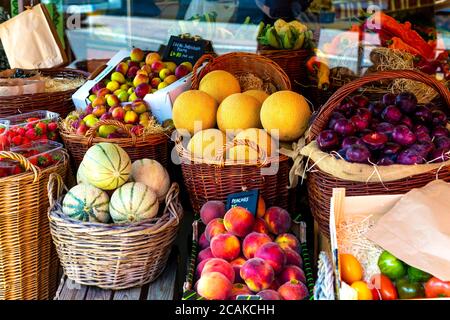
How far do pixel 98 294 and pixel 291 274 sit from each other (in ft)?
2.52

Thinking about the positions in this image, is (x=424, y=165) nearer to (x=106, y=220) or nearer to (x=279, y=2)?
(x=106, y=220)

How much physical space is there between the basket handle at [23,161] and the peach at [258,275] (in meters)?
1.05

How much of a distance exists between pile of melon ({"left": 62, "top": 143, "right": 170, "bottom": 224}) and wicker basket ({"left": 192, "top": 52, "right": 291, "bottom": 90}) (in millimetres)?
799

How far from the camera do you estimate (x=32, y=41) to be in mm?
3811

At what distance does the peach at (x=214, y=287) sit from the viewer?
1719 millimetres

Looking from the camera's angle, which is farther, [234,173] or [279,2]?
[279,2]

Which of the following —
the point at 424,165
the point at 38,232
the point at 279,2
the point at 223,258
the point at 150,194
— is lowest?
the point at 38,232

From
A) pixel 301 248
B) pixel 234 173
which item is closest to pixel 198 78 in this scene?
pixel 234 173

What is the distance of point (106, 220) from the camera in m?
2.14

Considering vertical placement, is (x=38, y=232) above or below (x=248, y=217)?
below

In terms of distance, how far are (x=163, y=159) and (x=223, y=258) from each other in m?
0.99

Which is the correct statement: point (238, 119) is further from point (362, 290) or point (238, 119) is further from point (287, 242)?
point (362, 290)

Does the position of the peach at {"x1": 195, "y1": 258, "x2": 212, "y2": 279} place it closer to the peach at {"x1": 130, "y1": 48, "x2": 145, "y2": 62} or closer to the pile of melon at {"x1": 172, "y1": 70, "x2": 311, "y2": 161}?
the pile of melon at {"x1": 172, "y1": 70, "x2": 311, "y2": 161}
